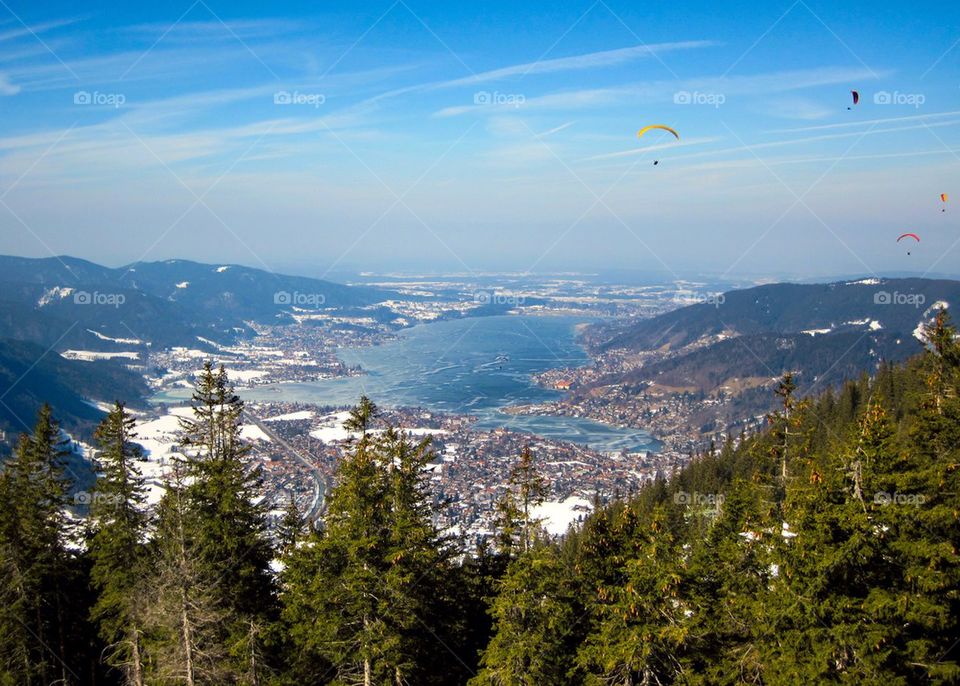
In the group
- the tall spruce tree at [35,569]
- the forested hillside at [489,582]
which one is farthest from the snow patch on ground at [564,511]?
the tall spruce tree at [35,569]

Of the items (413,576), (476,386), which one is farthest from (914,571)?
(476,386)

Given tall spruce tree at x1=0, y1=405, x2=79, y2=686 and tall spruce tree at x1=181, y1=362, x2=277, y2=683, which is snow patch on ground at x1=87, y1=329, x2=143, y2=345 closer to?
tall spruce tree at x1=0, y1=405, x2=79, y2=686

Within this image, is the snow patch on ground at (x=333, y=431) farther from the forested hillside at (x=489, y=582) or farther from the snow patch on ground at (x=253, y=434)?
the forested hillside at (x=489, y=582)

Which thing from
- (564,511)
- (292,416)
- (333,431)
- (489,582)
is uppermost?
(292,416)

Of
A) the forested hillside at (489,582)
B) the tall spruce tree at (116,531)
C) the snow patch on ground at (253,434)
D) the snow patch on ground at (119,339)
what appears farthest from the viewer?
the snow patch on ground at (119,339)

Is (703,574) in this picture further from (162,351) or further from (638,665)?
(162,351)

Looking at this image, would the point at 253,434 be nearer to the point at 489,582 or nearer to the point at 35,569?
the point at 35,569

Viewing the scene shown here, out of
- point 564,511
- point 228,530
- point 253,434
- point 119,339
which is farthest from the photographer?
point 119,339

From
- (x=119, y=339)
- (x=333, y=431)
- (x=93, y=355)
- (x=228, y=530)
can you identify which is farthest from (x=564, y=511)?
(x=119, y=339)
